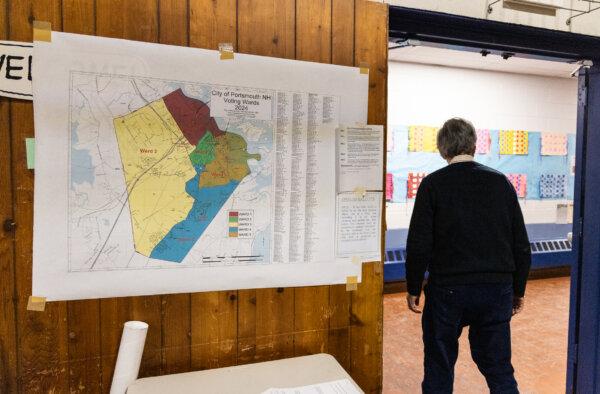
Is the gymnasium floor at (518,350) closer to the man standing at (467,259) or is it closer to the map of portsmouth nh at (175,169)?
the man standing at (467,259)

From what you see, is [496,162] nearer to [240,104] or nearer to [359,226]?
[359,226]

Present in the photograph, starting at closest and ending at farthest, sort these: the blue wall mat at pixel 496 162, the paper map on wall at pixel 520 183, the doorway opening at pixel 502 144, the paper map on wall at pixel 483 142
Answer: the doorway opening at pixel 502 144 → the blue wall mat at pixel 496 162 → the paper map on wall at pixel 483 142 → the paper map on wall at pixel 520 183

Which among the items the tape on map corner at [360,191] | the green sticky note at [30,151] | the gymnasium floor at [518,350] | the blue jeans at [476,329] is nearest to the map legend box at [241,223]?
the tape on map corner at [360,191]

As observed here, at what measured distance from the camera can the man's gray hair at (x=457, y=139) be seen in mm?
1936

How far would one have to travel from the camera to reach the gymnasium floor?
273 cm

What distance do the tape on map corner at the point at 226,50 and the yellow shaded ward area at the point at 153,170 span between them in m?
0.25

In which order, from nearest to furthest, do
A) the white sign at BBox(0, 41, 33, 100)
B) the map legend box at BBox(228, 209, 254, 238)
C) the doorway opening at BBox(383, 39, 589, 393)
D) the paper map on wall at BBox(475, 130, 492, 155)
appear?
the white sign at BBox(0, 41, 33, 100) < the map legend box at BBox(228, 209, 254, 238) < the doorway opening at BBox(383, 39, 589, 393) < the paper map on wall at BBox(475, 130, 492, 155)

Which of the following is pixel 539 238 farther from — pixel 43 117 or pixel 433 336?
pixel 43 117

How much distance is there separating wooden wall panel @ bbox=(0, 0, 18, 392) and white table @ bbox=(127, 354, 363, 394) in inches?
14.2

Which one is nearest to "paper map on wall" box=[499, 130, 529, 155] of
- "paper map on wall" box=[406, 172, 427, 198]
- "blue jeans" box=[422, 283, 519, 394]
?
"paper map on wall" box=[406, 172, 427, 198]

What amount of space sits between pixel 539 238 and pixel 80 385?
5.49 metres

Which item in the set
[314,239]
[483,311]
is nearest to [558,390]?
[483,311]

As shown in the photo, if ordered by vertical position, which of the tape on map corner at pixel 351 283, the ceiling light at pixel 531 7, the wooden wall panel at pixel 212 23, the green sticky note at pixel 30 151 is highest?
the ceiling light at pixel 531 7

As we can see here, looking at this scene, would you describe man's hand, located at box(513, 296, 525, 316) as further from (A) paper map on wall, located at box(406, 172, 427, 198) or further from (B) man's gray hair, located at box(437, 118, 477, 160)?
(A) paper map on wall, located at box(406, 172, 427, 198)
